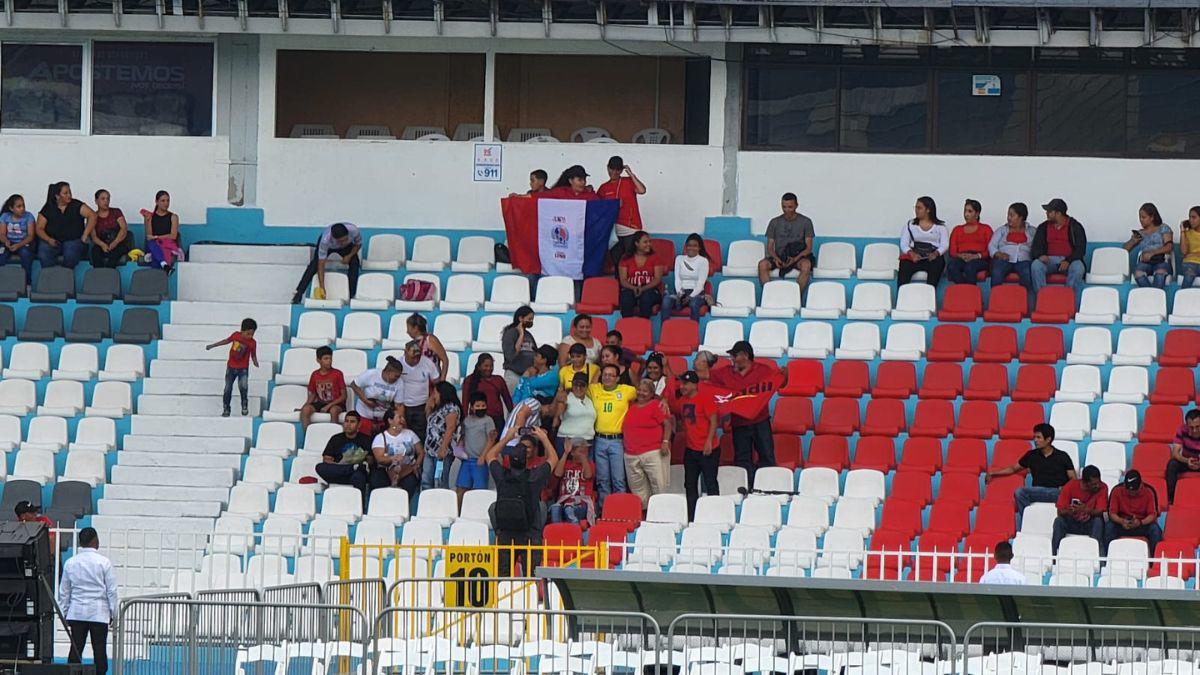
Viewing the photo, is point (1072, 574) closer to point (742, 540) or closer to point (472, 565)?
point (742, 540)

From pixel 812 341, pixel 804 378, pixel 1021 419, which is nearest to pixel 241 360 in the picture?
pixel 804 378

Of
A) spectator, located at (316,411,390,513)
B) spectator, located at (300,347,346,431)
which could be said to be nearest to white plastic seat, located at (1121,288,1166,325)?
spectator, located at (316,411,390,513)

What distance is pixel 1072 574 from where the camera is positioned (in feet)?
58.3

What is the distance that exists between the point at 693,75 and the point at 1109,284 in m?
4.95

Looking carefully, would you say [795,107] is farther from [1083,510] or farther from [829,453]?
[1083,510]

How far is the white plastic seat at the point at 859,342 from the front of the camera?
73.9 ft

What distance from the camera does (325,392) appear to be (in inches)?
874

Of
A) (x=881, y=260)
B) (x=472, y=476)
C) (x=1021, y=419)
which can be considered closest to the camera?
(x=472, y=476)

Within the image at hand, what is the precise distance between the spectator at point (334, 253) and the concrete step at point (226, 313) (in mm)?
246

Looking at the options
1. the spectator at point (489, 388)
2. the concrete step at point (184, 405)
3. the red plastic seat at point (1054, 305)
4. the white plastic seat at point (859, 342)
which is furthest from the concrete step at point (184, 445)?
the red plastic seat at point (1054, 305)

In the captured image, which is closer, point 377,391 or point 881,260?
point 377,391

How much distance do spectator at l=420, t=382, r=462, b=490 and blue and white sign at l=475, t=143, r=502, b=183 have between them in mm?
4458

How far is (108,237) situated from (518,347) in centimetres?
488

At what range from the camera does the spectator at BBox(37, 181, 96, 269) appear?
24.0m
